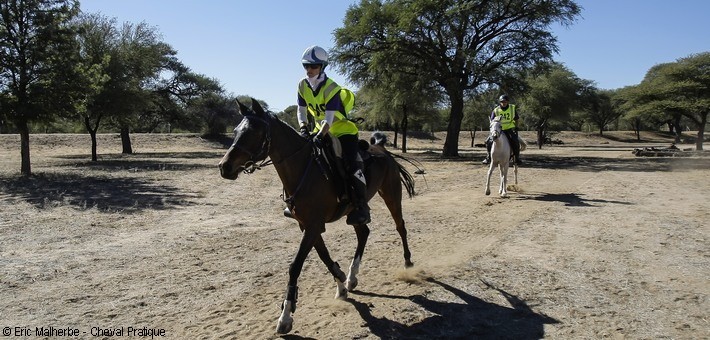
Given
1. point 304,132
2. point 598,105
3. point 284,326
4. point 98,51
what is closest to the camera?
point 284,326

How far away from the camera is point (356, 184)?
19.0ft

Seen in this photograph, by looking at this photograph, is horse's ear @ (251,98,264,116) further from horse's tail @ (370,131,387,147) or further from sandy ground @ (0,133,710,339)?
horse's tail @ (370,131,387,147)

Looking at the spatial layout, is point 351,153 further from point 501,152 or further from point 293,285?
point 501,152

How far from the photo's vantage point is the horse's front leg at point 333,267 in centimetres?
558

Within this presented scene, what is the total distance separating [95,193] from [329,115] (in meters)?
12.6

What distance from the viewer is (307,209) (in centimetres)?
516

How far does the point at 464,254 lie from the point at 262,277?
343cm

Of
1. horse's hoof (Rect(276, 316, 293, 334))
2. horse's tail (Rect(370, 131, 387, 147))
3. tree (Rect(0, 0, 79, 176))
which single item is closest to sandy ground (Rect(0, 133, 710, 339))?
horse's hoof (Rect(276, 316, 293, 334))

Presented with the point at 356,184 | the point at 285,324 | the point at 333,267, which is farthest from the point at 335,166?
the point at 285,324

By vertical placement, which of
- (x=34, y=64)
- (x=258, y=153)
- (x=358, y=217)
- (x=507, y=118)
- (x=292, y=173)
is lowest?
(x=358, y=217)

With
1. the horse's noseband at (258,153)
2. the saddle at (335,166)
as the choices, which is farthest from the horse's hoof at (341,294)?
the horse's noseband at (258,153)

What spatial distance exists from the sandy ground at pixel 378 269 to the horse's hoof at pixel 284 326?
0.46ft

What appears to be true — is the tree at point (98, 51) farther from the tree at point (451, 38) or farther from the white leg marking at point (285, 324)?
the white leg marking at point (285, 324)

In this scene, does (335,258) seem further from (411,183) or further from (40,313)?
(40,313)
